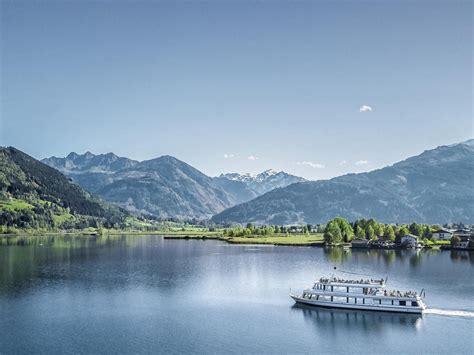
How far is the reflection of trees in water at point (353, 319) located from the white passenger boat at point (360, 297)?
1229 millimetres

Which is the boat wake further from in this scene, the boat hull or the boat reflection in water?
the boat reflection in water

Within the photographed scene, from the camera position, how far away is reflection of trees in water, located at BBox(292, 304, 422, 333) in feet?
283

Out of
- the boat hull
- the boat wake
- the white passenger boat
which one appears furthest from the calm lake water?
the white passenger boat

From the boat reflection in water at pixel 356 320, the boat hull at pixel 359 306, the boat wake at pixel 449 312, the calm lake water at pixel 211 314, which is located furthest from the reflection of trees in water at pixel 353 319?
the boat wake at pixel 449 312

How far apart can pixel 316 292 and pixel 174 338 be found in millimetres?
36611

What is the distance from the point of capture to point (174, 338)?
7725cm

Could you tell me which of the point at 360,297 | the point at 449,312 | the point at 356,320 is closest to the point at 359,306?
the point at 360,297

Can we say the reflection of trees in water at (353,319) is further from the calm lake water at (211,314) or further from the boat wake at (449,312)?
the boat wake at (449,312)

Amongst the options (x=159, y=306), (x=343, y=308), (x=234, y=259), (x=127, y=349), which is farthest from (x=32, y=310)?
(x=234, y=259)

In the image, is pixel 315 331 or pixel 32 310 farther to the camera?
pixel 32 310

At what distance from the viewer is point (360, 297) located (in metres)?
98.7

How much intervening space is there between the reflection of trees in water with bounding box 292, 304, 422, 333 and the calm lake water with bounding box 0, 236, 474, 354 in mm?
185

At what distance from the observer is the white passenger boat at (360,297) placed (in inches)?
3726

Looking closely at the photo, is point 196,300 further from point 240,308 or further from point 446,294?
point 446,294
